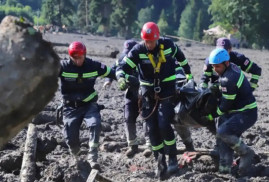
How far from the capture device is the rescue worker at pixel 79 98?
851cm

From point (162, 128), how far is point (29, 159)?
1869 mm

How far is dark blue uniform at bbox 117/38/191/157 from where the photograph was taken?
8242 millimetres

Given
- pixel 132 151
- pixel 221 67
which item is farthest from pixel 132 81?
pixel 221 67

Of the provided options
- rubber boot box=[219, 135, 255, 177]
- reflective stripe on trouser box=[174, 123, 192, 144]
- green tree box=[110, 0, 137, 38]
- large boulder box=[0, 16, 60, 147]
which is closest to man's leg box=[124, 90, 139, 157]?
reflective stripe on trouser box=[174, 123, 192, 144]

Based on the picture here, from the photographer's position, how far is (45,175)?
7672 mm

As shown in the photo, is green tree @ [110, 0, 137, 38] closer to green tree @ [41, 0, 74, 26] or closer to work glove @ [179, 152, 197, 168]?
green tree @ [41, 0, 74, 26]

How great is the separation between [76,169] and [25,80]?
4.15 m

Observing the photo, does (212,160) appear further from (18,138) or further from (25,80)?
(25,80)

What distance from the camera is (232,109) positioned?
807 cm

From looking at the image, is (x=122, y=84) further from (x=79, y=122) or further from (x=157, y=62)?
(x=79, y=122)

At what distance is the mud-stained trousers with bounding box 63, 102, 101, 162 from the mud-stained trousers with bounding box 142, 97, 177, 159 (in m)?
0.73

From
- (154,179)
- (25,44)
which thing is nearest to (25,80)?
(25,44)

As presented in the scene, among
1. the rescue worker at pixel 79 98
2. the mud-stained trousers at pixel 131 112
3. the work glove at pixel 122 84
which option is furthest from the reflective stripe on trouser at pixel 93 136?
the mud-stained trousers at pixel 131 112

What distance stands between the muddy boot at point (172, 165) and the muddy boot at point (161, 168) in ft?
0.21
